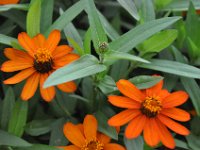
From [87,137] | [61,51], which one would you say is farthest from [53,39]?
[87,137]

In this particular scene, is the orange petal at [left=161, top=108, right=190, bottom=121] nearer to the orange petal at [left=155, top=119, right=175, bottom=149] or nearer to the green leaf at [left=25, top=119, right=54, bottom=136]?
the orange petal at [left=155, top=119, right=175, bottom=149]

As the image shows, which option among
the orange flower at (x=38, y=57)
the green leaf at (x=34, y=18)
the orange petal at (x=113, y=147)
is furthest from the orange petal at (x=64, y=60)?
the orange petal at (x=113, y=147)

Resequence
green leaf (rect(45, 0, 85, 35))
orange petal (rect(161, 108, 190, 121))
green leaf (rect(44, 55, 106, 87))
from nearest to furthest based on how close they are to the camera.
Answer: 1. green leaf (rect(44, 55, 106, 87))
2. orange petal (rect(161, 108, 190, 121))
3. green leaf (rect(45, 0, 85, 35))

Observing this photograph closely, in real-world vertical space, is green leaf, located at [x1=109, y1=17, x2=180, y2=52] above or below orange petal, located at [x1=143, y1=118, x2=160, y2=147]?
above

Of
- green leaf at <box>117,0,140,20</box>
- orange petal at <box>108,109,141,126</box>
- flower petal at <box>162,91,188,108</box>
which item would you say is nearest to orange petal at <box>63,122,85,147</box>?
orange petal at <box>108,109,141,126</box>

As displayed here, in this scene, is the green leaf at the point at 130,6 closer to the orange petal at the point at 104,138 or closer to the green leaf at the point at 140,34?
the green leaf at the point at 140,34

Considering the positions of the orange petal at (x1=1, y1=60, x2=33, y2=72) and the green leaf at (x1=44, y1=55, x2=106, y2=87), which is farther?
the orange petal at (x1=1, y1=60, x2=33, y2=72)

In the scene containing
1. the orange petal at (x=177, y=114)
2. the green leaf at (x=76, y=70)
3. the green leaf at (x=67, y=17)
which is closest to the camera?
the green leaf at (x=76, y=70)
